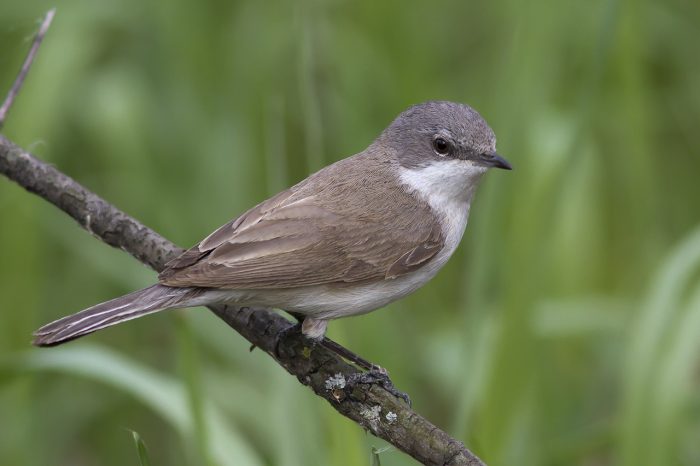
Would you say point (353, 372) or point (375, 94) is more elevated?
point (375, 94)

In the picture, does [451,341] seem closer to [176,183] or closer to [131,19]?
[176,183]

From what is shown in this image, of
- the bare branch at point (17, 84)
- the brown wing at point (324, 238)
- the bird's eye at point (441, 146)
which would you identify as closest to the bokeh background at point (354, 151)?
the brown wing at point (324, 238)

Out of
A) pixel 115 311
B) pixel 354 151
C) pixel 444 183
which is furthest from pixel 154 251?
pixel 354 151

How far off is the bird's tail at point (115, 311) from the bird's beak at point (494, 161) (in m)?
1.06

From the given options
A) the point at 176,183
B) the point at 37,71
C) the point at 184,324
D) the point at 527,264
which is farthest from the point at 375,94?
the point at 184,324

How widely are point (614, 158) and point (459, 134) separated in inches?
121

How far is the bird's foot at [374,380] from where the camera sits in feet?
9.21

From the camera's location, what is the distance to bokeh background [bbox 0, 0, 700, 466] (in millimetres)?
3629

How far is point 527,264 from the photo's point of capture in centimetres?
372

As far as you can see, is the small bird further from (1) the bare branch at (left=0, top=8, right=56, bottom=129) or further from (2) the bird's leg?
(1) the bare branch at (left=0, top=8, right=56, bottom=129)

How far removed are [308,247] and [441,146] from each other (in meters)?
0.65

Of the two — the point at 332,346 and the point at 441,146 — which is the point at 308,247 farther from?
the point at 441,146

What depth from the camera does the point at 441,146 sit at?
353cm

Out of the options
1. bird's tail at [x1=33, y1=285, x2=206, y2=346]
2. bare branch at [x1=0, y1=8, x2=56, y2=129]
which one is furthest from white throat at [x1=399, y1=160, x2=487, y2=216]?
bare branch at [x1=0, y1=8, x2=56, y2=129]
